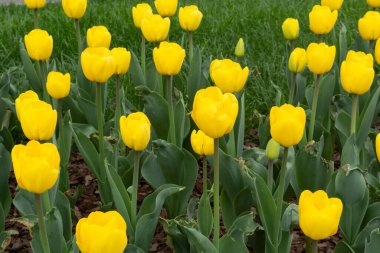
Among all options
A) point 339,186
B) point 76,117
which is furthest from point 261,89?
point 339,186

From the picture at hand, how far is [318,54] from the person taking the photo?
7.62 feet

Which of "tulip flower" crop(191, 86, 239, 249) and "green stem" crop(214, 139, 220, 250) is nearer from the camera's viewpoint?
"tulip flower" crop(191, 86, 239, 249)

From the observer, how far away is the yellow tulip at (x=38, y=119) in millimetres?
1838

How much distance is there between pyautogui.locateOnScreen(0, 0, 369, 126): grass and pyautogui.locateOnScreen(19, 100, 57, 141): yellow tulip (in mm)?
1498

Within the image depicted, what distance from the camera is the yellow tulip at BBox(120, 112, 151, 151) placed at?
6.15ft

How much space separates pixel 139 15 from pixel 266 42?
1.56 metres

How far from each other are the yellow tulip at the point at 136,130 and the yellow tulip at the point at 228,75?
0.36 meters

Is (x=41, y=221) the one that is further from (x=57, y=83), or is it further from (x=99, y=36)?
(x=99, y=36)

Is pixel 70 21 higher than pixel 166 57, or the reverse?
pixel 166 57

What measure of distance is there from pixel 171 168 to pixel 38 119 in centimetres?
61

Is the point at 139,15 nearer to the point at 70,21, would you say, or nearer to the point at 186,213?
the point at 186,213

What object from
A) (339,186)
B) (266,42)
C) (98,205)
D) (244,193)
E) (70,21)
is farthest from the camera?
(70,21)

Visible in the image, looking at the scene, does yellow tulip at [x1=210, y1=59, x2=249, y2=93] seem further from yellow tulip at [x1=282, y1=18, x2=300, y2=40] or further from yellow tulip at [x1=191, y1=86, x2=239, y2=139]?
yellow tulip at [x1=282, y1=18, x2=300, y2=40]

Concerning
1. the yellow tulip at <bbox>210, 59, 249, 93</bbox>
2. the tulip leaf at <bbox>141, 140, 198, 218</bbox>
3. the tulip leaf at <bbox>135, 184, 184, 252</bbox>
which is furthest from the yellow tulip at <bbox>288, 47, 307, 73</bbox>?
the tulip leaf at <bbox>135, 184, 184, 252</bbox>
